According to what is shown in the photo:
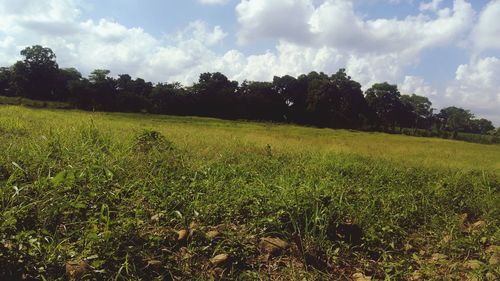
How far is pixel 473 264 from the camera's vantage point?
13.6ft

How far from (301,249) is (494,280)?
1854 millimetres

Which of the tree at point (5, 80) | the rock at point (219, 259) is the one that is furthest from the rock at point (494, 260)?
the tree at point (5, 80)

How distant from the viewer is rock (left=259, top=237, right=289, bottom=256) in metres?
3.91

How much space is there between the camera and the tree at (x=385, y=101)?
74.6 m

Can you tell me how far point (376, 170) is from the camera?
27.6ft

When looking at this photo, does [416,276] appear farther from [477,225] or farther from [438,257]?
[477,225]

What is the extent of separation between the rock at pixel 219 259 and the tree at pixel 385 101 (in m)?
74.4

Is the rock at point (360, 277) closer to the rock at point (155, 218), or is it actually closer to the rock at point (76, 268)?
the rock at point (155, 218)

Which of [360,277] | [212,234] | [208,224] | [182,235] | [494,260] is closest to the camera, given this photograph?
[360,277]

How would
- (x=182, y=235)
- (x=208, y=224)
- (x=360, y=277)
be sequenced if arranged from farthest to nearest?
(x=208, y=224) → (x=182, y=235) → (x=360, y=277)

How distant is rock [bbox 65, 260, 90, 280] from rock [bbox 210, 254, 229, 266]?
42.0 inches

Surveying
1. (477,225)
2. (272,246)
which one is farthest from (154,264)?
(477,225)

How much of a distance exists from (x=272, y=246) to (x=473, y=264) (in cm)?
215

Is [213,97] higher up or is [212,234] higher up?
[213,97]
